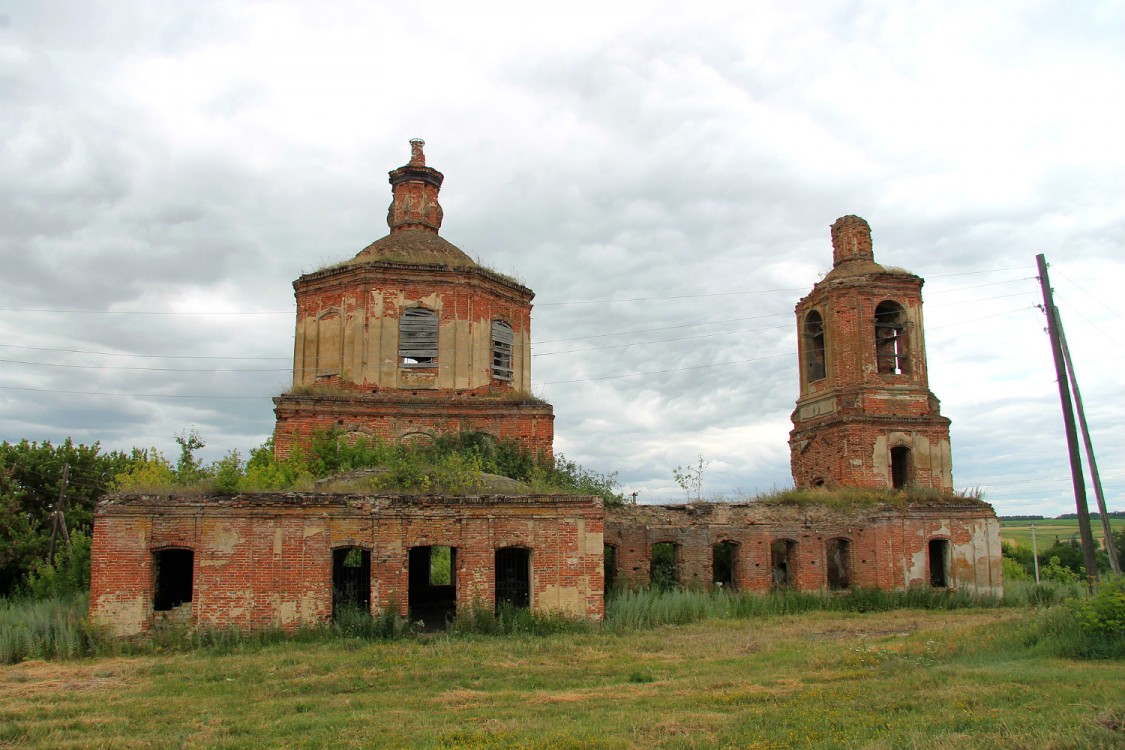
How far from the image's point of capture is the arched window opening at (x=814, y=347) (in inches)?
1132

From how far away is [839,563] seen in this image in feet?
85.5

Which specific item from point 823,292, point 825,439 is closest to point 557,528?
point 825,439

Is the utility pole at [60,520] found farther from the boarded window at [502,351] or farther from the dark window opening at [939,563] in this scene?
the dark window opening at [939,563]

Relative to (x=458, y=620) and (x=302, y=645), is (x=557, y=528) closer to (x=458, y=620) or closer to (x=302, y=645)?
(x=458, y=620)

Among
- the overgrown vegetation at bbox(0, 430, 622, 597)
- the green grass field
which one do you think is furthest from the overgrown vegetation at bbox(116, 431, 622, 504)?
the green grass field

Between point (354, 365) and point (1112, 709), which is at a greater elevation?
point (354, 365)

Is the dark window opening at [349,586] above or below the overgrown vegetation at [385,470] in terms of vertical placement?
below

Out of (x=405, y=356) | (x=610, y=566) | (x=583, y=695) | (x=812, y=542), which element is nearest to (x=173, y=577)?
(x=405, y=356)

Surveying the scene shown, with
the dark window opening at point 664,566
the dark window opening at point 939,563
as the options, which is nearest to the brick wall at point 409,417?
the dark window opening at point 664,566

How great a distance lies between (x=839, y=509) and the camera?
80.1ft

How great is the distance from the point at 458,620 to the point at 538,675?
4.53 meters

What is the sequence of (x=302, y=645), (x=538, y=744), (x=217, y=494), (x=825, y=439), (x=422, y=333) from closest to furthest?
(x=538, y=744), (x=302, y=645), (x=217, y=494), (x=422, y=333), (x=825, y=439)

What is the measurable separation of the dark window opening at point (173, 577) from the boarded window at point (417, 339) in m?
7.38

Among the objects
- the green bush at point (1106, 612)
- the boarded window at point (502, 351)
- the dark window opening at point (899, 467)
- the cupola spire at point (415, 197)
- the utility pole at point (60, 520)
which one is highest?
the cupola spire at point (415, 197)
